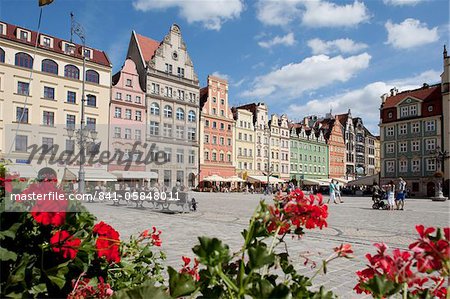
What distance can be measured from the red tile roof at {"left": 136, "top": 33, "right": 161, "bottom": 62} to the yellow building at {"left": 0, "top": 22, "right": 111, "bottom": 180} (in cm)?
631

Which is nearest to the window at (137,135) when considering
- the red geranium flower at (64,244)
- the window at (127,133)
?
the window at (127,133)

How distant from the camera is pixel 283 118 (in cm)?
6125

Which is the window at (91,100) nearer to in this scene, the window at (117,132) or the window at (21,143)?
the window at (117,132)

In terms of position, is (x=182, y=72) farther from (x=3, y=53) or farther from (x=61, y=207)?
(x=61, y=207)

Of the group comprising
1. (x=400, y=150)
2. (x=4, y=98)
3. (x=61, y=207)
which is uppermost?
(x=4, y=98)

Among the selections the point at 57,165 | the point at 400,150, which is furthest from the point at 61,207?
the point at 400,150

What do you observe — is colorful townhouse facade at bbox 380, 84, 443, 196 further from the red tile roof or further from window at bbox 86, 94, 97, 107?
window at bbox 86, 94, 97, 107

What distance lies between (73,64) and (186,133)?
1579 cm

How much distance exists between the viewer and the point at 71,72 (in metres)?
36.4

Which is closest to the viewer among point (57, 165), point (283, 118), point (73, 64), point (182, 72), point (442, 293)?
point (442, 293)

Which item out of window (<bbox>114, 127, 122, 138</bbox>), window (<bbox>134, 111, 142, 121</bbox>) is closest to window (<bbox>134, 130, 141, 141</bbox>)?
window (<bbox>134, 111, 142, 121</bbox>)

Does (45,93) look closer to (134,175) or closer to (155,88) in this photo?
(134,175)

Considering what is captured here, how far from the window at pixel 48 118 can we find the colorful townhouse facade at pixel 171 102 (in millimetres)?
10455

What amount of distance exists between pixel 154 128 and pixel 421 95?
34.4 metres
